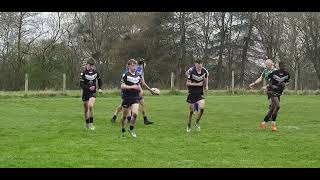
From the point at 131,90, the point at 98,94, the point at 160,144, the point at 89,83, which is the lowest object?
the point at 160,144

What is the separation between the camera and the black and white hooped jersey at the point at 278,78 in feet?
44.7

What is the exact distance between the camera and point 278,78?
1366cm

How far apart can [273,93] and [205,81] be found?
1985 millimetres

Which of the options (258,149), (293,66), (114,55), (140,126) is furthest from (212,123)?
(293,66)

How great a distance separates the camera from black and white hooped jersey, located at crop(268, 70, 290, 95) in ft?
44.7

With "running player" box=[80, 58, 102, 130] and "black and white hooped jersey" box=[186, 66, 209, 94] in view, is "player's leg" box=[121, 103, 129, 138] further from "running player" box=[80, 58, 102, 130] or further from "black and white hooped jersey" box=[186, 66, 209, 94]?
"black and white hooped jersey" box=[186, 66, 209, 94]

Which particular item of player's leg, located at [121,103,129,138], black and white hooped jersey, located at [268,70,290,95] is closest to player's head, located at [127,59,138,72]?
player's leg, located at [121,103,129,138]

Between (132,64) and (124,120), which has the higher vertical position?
(132,64)

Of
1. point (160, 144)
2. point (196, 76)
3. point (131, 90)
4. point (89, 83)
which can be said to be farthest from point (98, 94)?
point (160, 144)

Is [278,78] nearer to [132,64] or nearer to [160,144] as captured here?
[132,64]
